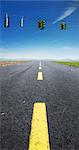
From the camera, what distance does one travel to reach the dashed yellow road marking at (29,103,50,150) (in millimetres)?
2640

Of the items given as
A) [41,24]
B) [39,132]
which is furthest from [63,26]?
[39,132]

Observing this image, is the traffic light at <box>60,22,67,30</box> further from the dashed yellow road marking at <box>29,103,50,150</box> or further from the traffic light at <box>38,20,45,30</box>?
the dashed yellow road marking at <box>29,103,50,150</box>

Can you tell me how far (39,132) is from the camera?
10.1 feet

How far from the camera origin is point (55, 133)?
3.03 metres

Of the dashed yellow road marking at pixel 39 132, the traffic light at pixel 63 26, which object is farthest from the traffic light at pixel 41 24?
the dashed yellow road marking at pixel 39 132

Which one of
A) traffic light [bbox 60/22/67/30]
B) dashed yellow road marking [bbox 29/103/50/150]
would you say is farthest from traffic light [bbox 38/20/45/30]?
dashed yellow road marking [bbox 29/103/50/150]

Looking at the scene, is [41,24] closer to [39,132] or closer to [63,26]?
[63,26]

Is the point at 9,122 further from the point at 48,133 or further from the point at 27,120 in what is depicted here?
the point at 48,133

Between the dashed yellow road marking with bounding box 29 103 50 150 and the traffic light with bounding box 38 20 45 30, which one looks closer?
the dashed yellow road marking with bounding box 29 103 50 150

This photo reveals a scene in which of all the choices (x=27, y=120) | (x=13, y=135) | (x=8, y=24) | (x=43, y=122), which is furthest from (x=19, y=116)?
(x=8, y=24)

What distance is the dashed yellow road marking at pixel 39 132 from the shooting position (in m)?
2.64

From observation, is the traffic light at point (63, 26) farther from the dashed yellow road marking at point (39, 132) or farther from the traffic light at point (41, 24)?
the dashed yellow road marking at point (39, 132)

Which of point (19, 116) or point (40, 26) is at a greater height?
point (40, 26)

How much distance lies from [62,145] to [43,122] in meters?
0.84
